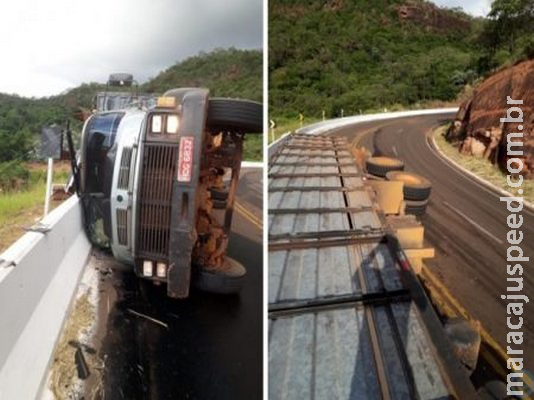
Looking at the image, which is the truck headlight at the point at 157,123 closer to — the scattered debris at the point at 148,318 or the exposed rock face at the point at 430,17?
the scattered debris at the point at 148,318

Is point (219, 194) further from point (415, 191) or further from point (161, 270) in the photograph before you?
point (415, 191)

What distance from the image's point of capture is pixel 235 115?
4.92ft

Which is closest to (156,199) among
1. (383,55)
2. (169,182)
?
(169,182)

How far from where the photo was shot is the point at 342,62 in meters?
1.70

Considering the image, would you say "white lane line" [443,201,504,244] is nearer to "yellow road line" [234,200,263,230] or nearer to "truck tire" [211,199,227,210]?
"yellow road line" [234,200,263,230]

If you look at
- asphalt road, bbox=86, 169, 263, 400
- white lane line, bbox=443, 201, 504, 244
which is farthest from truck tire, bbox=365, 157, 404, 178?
asphalt road, bbox=86, 169, 263, 400

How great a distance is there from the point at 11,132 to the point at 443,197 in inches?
61.8

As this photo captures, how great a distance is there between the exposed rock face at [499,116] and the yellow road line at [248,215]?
2.50 ft

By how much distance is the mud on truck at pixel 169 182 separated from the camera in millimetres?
1476

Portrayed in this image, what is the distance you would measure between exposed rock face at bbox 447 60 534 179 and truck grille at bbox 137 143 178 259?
98 cm

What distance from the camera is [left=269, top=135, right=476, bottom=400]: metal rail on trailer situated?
1.14 m

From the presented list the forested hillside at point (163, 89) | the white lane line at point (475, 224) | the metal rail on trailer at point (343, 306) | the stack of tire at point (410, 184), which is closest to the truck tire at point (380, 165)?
the stack of tire at point (410, 184)

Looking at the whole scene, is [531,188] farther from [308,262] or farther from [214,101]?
[214,101]

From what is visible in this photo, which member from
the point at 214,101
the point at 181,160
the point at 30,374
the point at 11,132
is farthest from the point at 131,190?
the point at 30,374
